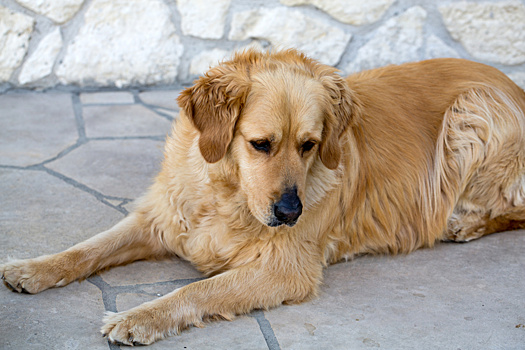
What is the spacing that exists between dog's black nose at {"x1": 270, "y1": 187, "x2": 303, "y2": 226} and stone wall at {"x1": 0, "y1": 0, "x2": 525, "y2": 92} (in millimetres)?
3674

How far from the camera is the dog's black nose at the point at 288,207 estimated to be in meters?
2.72

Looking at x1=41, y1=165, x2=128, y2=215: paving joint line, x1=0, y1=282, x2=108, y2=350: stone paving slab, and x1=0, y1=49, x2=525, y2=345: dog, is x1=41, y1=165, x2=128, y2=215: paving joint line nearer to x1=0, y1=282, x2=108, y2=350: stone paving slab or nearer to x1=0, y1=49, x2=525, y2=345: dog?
x1=0, y1=49, x2=525, y2=345: dog

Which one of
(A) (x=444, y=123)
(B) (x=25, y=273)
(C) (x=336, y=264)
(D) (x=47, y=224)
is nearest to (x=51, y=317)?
(B) (x=25, y=273)

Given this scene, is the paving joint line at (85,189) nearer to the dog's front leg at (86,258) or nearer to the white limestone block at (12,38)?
the dog's front leg at (86,258)

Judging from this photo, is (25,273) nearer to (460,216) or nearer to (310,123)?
(310,123)

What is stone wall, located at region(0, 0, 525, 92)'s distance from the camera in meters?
5.82

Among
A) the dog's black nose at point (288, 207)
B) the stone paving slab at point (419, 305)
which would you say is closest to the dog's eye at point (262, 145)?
the dog's black nose at point (288, 207)

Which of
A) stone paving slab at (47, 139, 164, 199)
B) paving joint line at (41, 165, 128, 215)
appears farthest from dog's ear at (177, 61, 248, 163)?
stone paving slab at (47, 139, 164, 199)

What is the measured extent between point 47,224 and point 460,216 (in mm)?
2805

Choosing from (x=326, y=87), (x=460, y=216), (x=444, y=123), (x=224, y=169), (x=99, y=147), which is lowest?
(x=99, y=147)

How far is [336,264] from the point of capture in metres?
3.49

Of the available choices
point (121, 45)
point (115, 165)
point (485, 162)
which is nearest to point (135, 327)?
point (115, 165)

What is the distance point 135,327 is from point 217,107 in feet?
3.84

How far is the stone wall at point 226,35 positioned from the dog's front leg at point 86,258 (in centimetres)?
308
